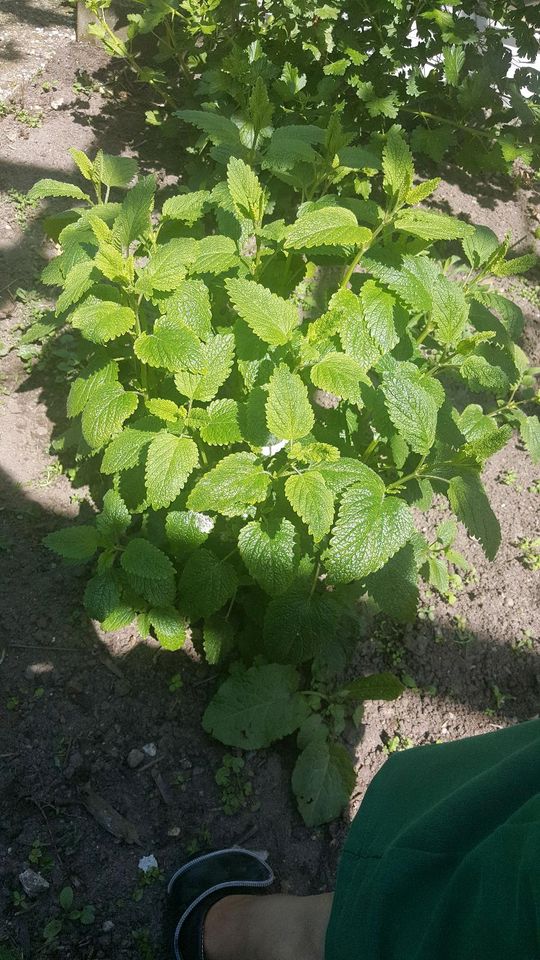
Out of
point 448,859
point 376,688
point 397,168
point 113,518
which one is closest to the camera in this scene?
point 448,859

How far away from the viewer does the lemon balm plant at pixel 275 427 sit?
69.4 inches

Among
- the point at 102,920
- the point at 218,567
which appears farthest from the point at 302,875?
the point at 218,567

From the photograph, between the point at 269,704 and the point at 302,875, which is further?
the point at 269,704

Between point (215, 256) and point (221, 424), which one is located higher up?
point (215, 256)

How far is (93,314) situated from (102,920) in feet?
5.12

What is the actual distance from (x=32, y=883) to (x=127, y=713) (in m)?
0.50

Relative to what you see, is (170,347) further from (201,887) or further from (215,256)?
(201,887)

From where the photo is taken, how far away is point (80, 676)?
2.23 m

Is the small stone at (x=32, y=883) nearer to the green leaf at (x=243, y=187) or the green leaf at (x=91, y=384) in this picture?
the green leaf at (x=91, y=384)

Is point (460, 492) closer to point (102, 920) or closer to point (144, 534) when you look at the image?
point (144, 534)

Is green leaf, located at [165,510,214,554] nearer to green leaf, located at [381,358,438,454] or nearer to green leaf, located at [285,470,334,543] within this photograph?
green leaf, located at [285,470,334,543]

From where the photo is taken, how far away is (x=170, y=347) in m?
1.81

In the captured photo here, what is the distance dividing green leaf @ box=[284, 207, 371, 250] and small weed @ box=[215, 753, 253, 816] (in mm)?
1471

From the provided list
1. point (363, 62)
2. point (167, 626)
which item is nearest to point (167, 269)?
point (167, 626)
